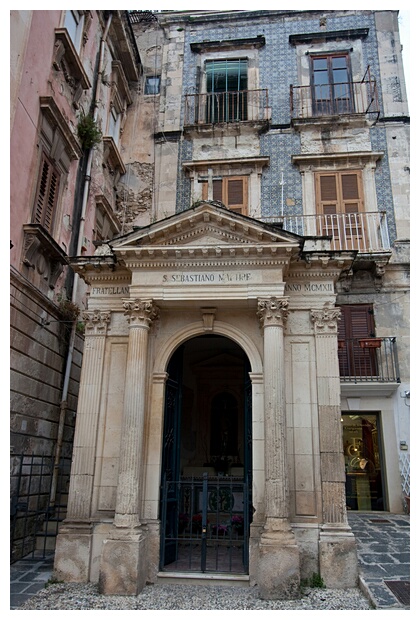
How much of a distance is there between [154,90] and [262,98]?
178 inches

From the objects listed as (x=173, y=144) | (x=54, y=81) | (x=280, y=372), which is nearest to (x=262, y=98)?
(x=173, y=144)

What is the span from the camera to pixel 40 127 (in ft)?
37.0

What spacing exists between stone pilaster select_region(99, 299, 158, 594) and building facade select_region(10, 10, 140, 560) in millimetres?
2402

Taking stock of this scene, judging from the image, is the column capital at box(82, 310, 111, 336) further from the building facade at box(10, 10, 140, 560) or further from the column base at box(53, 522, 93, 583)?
the column base at box(53, 522, 93, 583)

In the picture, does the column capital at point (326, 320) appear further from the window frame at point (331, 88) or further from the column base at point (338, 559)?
the window frame at point (331, 88)

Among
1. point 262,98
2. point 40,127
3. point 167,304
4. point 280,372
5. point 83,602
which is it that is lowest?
point 83,602

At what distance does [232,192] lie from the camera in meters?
15.7

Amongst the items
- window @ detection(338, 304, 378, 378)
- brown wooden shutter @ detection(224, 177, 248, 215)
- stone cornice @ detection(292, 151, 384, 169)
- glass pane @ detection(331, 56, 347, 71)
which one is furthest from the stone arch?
glass pane @ detection(331, 56, 347, 71)

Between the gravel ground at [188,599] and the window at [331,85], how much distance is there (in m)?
14.1

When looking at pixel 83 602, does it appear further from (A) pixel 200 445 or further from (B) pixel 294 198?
(B) pixel 294 198

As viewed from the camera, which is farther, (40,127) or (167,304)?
(40,127)

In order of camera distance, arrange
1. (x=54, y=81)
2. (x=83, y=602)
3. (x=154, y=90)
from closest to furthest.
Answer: (x=83, y=602)
(x=54, y=81)
(x=154, y=90)

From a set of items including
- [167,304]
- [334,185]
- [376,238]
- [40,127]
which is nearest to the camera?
[167,304]

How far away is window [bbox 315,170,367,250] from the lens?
14.6 m
